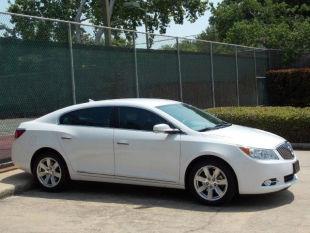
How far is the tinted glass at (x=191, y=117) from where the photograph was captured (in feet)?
28.3

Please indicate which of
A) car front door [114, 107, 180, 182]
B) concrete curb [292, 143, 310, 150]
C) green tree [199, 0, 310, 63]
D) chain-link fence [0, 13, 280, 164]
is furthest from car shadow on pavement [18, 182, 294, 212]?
green tree [199, 0, 310, 63]

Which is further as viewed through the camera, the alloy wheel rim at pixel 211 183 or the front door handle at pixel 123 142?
the front door handle at pixel 123 142

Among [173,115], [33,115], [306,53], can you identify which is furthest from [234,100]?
[173,115]

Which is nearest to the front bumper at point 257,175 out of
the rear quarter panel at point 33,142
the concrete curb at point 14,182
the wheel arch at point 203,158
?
the wheel arch at point 203,158

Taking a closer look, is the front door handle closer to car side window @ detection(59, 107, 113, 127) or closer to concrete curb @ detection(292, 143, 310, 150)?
car side window @ detection(59, 107, 113, 127)

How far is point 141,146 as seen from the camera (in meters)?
8.48

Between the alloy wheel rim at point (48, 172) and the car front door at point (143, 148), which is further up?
the car front door at point (143, 148)

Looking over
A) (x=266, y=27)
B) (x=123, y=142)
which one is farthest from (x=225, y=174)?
(x=266, y=27)

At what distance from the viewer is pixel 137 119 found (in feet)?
28.7

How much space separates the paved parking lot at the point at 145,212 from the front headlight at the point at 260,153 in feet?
2.04

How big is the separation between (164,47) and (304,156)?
603 cm

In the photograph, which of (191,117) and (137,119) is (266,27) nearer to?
(191,117)

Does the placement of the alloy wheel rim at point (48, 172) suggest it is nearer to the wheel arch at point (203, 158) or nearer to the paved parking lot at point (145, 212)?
the paved parking lot at point (145, 212)

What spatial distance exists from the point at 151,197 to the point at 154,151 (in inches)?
29.3
